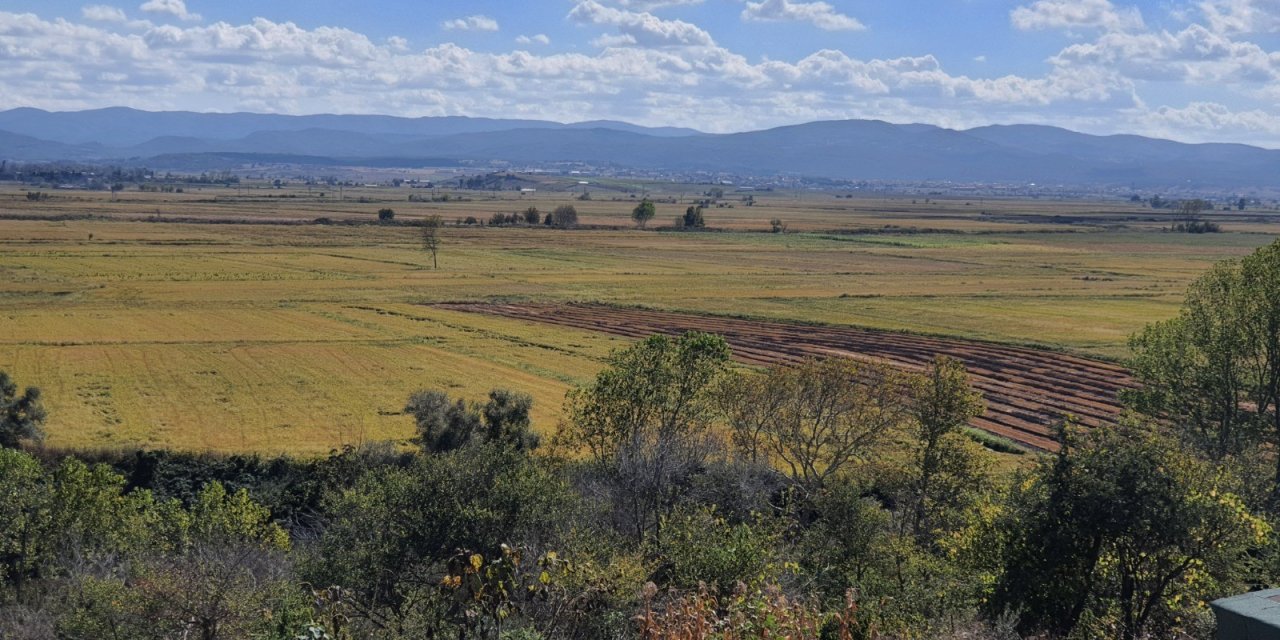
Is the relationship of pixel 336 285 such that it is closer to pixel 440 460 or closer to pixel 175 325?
pixel 175 325

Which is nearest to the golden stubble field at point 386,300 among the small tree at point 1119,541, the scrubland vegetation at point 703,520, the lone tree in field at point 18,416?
the lone tree in field at point 18,416

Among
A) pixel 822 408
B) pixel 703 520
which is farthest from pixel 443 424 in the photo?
pixel 703 520

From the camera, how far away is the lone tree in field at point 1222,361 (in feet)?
105

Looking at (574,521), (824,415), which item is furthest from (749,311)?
(574,521)

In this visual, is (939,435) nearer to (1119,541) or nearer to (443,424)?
(1119,541)

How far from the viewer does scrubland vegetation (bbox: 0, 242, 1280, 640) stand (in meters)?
15.8

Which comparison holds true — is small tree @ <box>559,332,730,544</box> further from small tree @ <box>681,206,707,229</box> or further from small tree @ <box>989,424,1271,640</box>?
small tree @ <box>681,206,707,229</box>

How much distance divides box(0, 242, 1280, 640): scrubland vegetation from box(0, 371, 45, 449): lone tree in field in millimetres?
131

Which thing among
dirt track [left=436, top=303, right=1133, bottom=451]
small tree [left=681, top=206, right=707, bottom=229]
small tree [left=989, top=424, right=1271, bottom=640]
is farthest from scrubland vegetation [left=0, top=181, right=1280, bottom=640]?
small tree [left=681, top=206, right=707, bottom=229]

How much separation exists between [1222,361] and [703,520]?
891 inches

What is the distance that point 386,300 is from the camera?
86.9 m

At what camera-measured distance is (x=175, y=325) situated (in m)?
69.4

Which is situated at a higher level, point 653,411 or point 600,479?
point 653,411

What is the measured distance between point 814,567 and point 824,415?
1140cm
